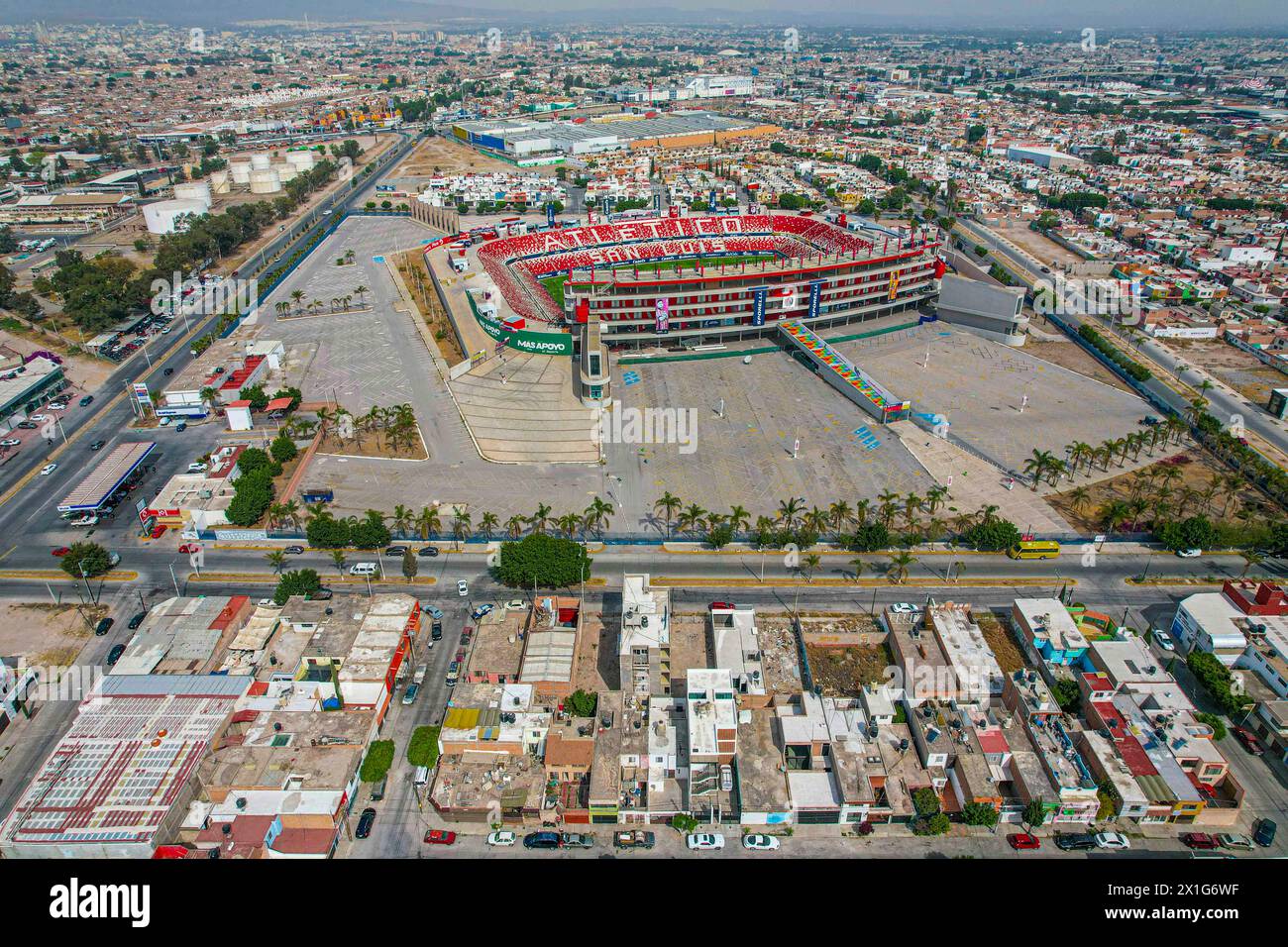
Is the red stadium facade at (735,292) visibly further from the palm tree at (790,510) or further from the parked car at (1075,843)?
the parked car at (1075,843)

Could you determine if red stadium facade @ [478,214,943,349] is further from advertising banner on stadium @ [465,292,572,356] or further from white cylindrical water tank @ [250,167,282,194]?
white cylindrical water tank @ [250,167,282,194]

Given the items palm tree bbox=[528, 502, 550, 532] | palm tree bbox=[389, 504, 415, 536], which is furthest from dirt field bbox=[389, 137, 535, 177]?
palm tree bbox=[528, 502, 550, 532]

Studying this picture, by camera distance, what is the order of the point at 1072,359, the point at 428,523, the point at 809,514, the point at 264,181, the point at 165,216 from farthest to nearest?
the point at 264,181 → the point at 165,216 → the point at 1072,359 → the point at 428,523 → the point at 809,514

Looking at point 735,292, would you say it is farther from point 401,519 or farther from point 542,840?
point 542,840

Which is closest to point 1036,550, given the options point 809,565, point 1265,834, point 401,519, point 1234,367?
point 809,565

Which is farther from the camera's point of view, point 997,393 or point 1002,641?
point 997,393

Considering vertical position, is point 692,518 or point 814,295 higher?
point 814,295
